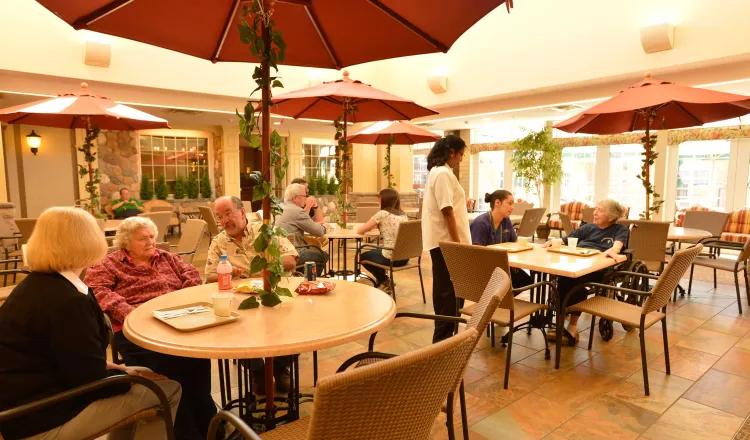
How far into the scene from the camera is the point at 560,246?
3.57 meters

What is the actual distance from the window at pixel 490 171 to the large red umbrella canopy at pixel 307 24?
480 inches

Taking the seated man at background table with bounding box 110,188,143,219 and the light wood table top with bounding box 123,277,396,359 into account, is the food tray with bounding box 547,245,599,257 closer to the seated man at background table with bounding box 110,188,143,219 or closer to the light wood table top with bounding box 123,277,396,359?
the light wood table top with bounding box 123,277,396,359

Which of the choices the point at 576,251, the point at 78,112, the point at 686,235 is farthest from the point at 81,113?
the point at 686,235

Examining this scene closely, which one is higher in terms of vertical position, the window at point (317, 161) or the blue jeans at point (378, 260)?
the window at point (317, 161)

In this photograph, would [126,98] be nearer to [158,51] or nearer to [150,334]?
[158,51]

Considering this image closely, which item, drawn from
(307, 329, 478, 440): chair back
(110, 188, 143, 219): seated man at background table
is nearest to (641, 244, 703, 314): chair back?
(307, 329, 478, 440): chair back

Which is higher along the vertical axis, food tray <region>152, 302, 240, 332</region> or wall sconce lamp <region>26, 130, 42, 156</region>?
wall sconce lamp <region>26, 130, 42, 156</region>

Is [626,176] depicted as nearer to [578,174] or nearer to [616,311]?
[578,174]

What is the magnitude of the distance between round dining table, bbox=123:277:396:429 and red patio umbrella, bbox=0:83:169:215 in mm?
3153

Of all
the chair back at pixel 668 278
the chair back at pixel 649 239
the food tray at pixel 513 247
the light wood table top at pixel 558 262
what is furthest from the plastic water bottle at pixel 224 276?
the chair back at pixel 649 239

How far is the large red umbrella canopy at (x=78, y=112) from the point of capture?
4.14m

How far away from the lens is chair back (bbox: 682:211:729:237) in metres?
5.82

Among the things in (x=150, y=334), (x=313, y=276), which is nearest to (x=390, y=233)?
(x=313, y=276)

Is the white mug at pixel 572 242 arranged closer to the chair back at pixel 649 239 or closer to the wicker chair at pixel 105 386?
the chair back at pixel 649 239
